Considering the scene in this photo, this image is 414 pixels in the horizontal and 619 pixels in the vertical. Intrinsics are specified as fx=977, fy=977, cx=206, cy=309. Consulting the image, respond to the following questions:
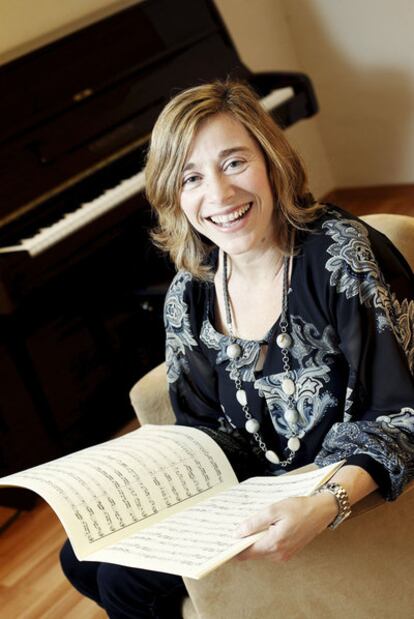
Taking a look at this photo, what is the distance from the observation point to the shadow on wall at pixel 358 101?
440cm

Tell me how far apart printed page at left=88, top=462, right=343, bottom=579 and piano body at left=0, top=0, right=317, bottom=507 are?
1.47 meters

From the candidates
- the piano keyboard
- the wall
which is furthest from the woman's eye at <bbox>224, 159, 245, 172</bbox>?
the wall

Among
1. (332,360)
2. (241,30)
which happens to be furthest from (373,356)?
(241,30)

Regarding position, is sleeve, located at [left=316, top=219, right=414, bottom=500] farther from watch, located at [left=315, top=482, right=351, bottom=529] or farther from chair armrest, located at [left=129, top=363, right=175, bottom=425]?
chair armrest, located at [left=129, top=363, right=175, bottom=425]

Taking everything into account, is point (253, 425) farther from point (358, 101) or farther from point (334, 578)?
point (358, 101)

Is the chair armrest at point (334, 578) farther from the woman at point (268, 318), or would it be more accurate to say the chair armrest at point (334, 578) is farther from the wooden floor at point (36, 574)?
the wooden floor at point (36, 574)

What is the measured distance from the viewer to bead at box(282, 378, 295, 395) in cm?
162

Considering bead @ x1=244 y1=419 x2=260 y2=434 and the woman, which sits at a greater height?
the woman

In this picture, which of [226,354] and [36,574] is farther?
[36,574]

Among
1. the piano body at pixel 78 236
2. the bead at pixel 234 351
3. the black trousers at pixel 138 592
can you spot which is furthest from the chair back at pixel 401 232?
the piano body at pixel 78 236

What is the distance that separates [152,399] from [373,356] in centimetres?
57

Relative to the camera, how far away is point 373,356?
1.48 meters

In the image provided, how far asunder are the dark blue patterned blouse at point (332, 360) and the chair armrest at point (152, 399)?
0.09m

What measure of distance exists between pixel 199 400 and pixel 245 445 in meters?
0.13
